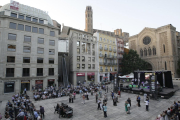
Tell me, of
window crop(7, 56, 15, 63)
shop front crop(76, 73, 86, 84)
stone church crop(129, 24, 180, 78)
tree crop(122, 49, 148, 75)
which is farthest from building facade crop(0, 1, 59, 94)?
stone church crop(129, 24, 180, 78)

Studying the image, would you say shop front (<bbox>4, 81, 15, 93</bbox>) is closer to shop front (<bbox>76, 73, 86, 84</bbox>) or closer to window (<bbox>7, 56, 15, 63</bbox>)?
window (<bbox>7, 56, 15, 63</bbox>)

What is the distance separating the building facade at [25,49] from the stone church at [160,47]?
41.8 meters

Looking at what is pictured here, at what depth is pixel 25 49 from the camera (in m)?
27.5

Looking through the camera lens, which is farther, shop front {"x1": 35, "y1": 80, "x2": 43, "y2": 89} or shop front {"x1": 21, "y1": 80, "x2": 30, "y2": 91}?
shop front {"x1": 35, "y1": 80, "x2": 43, "y2": 89}

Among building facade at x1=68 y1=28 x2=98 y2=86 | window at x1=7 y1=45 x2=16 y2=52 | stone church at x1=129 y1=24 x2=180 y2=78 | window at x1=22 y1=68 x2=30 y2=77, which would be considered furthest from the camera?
stone church at x1=129 y1=24 x2=180 y2=78

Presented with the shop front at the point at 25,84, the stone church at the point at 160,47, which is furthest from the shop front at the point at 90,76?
the stone church at the point at 160,47

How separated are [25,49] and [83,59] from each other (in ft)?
59.8

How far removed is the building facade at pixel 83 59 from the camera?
36.1m

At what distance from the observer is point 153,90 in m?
18.0

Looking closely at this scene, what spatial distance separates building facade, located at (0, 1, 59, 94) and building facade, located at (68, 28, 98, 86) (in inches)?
266

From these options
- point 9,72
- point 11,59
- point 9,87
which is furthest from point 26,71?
point 9,87

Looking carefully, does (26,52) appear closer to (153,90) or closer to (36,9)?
(36,9)

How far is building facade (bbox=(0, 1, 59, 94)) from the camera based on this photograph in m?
24.8

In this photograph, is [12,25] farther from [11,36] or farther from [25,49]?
[25,49]
